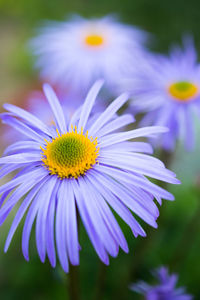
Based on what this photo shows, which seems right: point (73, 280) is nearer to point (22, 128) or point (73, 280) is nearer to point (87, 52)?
point (22, 128)

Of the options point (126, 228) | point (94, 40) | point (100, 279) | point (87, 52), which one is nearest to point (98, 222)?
point (100, 279)

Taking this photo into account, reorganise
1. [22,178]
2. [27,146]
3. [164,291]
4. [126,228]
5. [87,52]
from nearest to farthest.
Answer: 1. [22,178]
2. [27,146]
3. [164,291]
4. [126,228]
5. [87,52]

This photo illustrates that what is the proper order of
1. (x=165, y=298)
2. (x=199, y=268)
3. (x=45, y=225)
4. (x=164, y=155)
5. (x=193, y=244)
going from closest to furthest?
1. (x=45, y=225)
2. (x=165, y=298)
3. (x=164, y=155)
4. (x=199, y=268)
5. (x=193, y=244)

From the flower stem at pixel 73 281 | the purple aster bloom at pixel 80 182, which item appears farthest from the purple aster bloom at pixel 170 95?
the flower stem at pixel 73 281

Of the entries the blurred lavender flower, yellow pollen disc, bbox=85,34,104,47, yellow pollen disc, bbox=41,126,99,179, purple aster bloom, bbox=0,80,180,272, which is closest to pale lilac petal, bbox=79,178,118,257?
purple aster bloom, bbox=0,80,180,272

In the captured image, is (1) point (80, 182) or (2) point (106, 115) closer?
(1) point (80, 182)

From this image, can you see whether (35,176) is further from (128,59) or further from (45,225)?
(128,59)

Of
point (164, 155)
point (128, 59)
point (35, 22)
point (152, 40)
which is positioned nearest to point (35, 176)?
point (164, 155)
